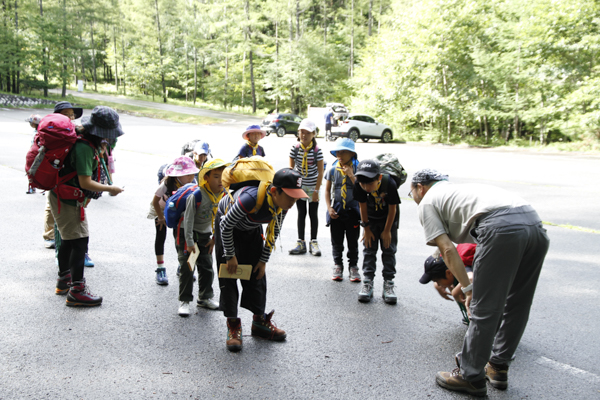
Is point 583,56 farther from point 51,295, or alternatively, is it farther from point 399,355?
point 51,295

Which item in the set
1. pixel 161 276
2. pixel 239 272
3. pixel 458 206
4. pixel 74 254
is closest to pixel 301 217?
pixel 161 276

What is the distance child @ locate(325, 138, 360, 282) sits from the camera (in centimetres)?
513

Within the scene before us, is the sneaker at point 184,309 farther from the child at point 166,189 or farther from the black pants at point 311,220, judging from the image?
the black pants at point 311,220

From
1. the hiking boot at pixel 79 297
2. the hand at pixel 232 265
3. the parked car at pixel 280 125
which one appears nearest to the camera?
the hand at pixel 232 265

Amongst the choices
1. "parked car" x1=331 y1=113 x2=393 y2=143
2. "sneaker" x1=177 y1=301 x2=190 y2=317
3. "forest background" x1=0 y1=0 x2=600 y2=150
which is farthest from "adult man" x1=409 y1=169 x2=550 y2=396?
"parked car" x1=331 y1=113 x2=393 y2=143

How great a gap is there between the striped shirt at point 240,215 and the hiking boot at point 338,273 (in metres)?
1.97

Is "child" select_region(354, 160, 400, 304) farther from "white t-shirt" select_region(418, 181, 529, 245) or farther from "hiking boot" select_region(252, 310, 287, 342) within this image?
"white t-shirt" select_region(418, 181, 529, 245)

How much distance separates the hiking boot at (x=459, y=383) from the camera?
3.01m

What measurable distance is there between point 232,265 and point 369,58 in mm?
33608

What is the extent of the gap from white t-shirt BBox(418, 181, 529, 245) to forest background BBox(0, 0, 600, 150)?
20.9 meters

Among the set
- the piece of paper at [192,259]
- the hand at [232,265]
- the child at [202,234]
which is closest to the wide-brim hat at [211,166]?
the child at [202,234]

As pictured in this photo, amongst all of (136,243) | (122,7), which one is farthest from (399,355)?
(122,7)

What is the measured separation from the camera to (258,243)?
3686mm

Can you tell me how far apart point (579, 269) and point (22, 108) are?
41.3m
